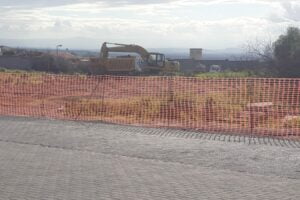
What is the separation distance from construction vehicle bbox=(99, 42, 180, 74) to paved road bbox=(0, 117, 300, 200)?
3501 centimetres

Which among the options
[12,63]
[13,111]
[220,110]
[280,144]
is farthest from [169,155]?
[12,63]

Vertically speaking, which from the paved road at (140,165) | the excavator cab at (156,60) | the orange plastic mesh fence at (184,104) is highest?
the excavator cab at (156,60)

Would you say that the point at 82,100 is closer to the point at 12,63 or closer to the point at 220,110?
the point at 220,110

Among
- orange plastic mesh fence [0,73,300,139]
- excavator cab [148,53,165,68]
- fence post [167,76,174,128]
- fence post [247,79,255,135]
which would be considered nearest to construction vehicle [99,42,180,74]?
excavator cab [148,53,165,68]

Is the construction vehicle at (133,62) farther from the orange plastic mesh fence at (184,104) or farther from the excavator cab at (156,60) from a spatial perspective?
the orange plastic mesh fence at (184,104)

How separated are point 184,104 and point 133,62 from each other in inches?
1247

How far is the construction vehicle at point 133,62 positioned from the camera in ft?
165

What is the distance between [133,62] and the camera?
50.0 m

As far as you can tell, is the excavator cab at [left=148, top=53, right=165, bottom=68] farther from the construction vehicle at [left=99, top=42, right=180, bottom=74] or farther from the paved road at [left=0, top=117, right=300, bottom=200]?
the paved road at [left=0, top=117, right=300, bottom=200]

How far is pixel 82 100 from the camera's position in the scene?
21.2 metres

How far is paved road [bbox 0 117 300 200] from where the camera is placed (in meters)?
8.40

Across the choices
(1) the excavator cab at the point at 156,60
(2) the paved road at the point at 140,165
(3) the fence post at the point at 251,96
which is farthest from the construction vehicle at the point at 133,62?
(2) the paved road at the point at 140,165

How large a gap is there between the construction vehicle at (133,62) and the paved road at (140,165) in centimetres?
3501

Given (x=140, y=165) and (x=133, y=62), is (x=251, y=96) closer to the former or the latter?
(x=140, y=165)
